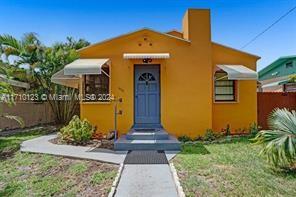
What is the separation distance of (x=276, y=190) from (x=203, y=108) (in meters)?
9.52

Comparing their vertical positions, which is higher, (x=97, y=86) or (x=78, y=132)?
(x=97, y=86)

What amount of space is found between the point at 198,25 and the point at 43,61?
46.1 feet

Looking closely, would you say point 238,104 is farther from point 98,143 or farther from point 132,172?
point 132,172

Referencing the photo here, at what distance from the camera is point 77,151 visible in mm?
13648

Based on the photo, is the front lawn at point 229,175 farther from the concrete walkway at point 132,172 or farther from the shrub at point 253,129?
the shrub at point 253,129

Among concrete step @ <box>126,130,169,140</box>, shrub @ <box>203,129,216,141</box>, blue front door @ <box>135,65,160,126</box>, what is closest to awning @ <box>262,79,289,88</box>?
shrub @ <box>203,129,216,141</box>

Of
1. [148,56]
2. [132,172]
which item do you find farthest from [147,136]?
[132,172]

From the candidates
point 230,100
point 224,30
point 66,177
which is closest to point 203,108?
point 230,100

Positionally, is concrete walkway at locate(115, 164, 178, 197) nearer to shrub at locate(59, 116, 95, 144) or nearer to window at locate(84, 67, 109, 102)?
shrub at locate(59, 116, 95, 144)

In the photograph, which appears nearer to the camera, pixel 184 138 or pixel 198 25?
pixel 184 138

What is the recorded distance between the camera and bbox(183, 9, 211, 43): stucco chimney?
58.0 ft

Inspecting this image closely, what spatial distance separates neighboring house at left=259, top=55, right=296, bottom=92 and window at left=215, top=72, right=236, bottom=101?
1149cm

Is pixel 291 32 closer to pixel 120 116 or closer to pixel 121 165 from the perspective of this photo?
pixel 120 116

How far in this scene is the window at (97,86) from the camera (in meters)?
18.2
